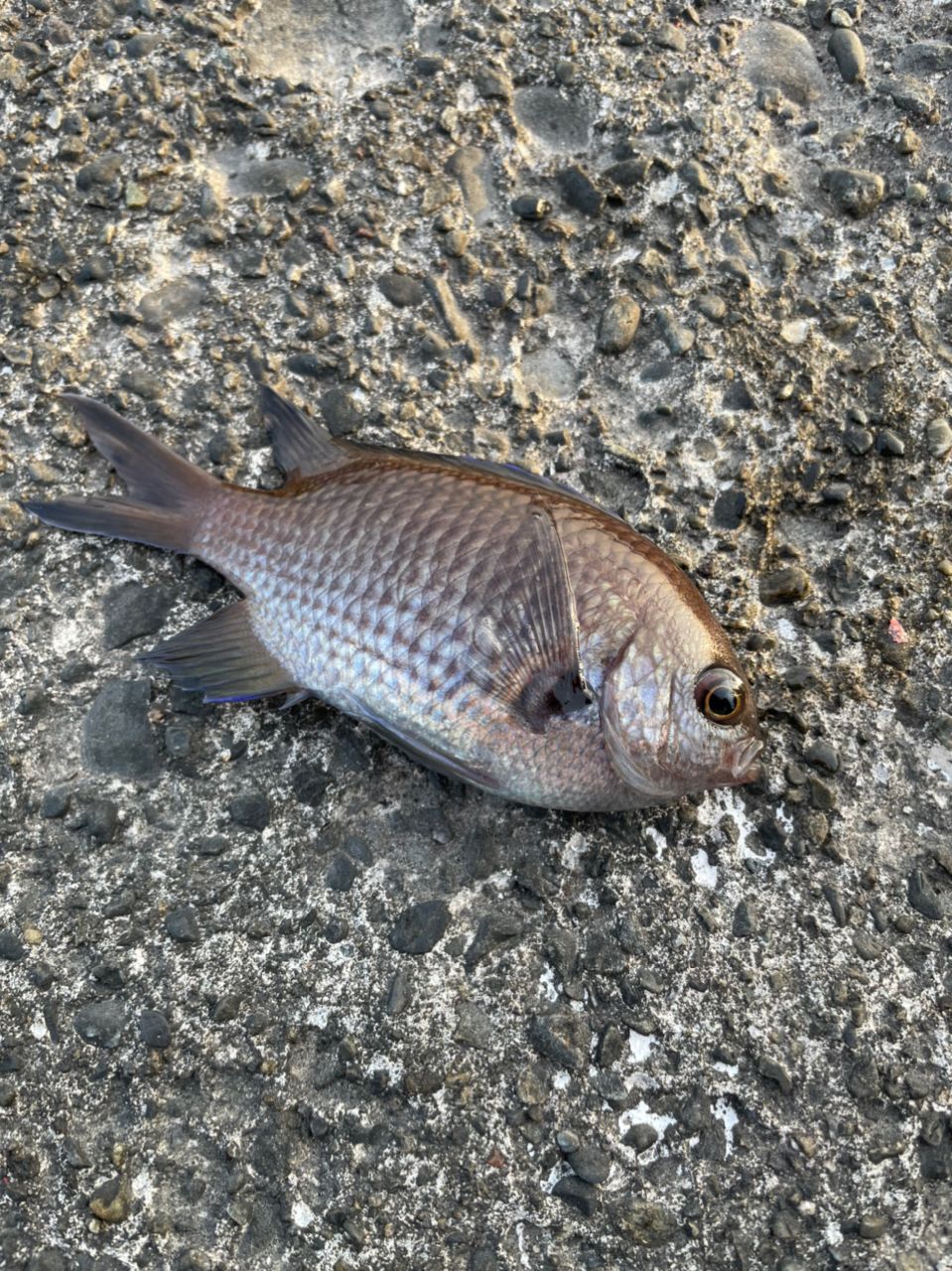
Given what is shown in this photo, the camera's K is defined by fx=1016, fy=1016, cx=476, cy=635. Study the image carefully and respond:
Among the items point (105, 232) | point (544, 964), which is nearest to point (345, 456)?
point (105, 232)

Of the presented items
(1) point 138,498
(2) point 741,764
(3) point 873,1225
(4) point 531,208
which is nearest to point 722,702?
(2) point 741,764

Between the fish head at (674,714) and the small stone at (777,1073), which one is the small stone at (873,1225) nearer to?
the small stone at (777,1073)

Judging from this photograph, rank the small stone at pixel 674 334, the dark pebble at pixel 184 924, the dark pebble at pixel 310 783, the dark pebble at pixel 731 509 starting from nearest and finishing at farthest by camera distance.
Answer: the dark pebble at pixel 184 924, the dark pebble at pixel 310 783, the dark pebble at pixel 731 509, the small stone at pixel 674 334

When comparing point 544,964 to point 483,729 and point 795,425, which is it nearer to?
point 483,729

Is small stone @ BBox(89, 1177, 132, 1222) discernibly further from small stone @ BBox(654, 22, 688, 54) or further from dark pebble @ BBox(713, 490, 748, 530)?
small stone @ BBox(654, 22, 688, 54)

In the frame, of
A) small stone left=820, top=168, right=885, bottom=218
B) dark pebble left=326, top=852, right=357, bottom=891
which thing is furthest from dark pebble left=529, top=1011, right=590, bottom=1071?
small stone left=820, top=168, right=885, bottom=218

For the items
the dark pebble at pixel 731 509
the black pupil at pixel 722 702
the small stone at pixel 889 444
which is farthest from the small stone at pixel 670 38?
the black pupil at pixel 722 702
